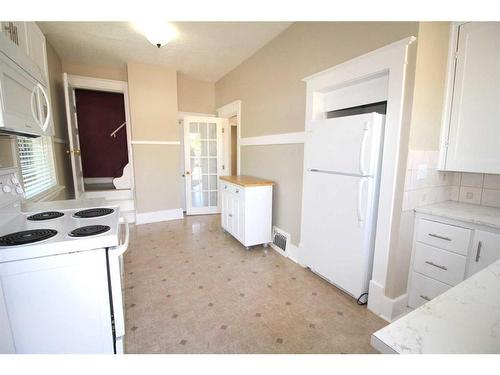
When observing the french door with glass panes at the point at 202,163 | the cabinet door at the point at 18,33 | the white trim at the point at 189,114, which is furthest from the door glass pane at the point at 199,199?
the cabinet door at the point at 18,33

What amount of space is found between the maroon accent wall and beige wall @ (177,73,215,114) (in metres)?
1.98

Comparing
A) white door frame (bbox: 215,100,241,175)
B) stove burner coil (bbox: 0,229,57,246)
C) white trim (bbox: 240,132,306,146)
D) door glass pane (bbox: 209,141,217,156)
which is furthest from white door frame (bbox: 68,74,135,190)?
stove burner coil (bbox: 0,229,57,246)

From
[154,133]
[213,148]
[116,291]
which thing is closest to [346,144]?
[116,291]

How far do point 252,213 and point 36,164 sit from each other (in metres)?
2.43

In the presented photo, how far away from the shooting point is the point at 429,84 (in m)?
1.69

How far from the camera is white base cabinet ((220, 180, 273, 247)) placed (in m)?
2.89

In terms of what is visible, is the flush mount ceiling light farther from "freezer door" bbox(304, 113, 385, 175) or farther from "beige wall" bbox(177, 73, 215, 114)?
"freezer door" bbox(304, 113, 385, 175)

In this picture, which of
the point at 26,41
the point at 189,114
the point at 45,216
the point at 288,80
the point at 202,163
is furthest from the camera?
the point at 202,163

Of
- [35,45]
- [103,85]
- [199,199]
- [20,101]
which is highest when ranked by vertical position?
[103,85]

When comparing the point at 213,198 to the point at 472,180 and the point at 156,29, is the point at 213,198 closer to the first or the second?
the point at 156,29
